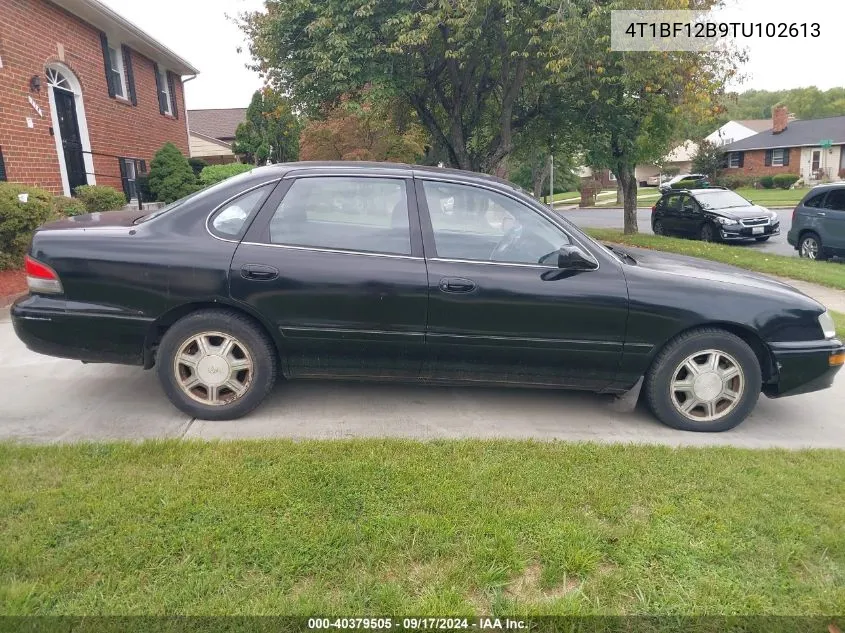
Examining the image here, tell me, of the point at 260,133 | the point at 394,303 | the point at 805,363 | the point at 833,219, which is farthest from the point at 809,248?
the point at 260,133

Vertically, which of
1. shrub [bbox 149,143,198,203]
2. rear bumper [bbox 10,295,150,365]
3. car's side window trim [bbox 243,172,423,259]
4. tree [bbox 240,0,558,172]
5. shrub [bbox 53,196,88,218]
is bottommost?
rear bumper [bbox 10,295,150,365]

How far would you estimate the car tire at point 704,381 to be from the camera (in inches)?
157

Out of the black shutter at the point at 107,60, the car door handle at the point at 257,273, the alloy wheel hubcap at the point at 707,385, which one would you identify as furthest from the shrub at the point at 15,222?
the black shutter at the point at 107,60

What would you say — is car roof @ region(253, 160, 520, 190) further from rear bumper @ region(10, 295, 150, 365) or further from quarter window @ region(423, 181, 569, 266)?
rear bumper @ region(10, 295, 150, 365)

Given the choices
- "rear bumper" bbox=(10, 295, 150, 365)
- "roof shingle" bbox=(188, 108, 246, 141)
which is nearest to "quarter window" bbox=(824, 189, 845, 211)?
"rear bumper" bbox=(10, 295, 150, 365)

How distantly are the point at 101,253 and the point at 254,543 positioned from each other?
2.26 metres

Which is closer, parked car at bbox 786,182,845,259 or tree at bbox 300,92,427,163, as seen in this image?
parked car at bbox 786,182,845,259

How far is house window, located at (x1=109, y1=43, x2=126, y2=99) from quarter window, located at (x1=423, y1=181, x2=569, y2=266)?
13.6 m

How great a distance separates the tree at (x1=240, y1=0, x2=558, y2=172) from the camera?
11.0m

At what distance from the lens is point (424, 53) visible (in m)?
12.7

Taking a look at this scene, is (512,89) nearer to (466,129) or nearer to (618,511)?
(466,129)

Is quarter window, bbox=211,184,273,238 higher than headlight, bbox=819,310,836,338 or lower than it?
higher

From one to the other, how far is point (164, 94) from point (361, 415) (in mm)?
17194

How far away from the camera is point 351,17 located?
11672 millimetres
